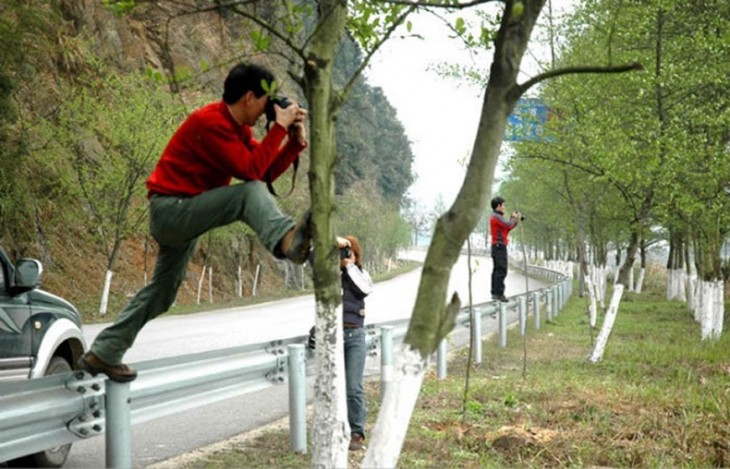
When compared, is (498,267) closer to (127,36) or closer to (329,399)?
(329,399)

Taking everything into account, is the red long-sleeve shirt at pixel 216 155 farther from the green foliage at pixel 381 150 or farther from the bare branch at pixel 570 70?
the green foliage at pixel 381 150

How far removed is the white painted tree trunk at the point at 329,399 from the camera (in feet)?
13.3

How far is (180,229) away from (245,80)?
31.7 inches

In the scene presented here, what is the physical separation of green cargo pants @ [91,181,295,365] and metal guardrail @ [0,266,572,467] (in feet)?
0.84

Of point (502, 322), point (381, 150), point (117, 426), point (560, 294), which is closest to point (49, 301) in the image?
point (117, 426)

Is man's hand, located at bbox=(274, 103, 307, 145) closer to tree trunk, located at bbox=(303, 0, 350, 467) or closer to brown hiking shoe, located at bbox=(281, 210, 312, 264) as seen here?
tree trunk, located at bbox=(303, 0, 350, 467)

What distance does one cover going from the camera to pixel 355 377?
Result: 7555 millimetres

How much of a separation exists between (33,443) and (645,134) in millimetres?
13706

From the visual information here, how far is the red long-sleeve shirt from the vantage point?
4434 mm

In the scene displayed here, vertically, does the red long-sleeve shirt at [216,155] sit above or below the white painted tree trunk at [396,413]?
above

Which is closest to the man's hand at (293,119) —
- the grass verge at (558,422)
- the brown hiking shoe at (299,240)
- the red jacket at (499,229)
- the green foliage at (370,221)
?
the brown hiking shoe at (299,240)

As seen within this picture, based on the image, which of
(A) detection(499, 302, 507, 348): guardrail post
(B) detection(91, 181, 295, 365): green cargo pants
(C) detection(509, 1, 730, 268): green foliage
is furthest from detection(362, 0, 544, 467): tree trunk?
(A) detection(499, 302, 507, 348): guardrail post

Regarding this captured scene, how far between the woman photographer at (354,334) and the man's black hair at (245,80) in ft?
9.70

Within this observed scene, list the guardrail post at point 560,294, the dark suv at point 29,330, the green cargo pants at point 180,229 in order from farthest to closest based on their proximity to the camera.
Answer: the guardrail post at point 560,294 < the dark suv at point 29,330 < the green cargo pants at point 180,229
